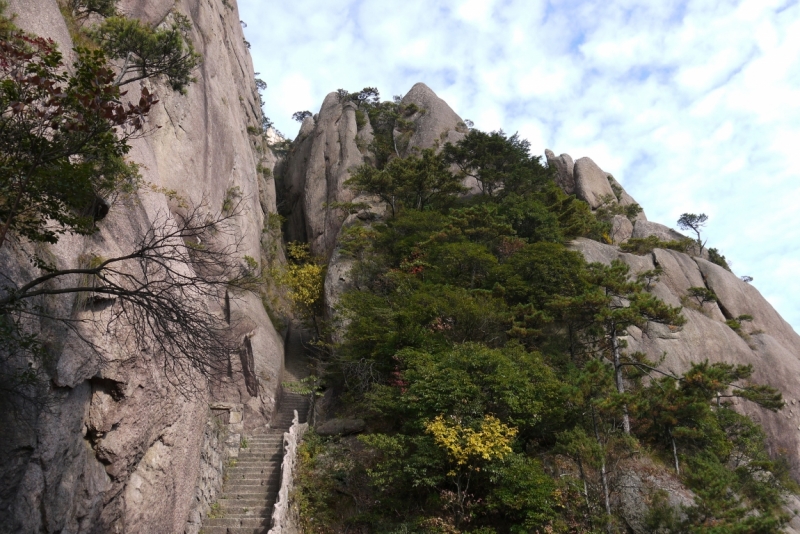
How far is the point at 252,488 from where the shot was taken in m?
14.9

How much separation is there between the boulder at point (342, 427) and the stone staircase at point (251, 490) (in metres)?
1.49

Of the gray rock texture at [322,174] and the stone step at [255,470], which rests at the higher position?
the gray rock texture at [322,174]

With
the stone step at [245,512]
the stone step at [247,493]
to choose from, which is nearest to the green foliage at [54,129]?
the stone step at [245,512]

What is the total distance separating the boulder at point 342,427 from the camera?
59.1ft

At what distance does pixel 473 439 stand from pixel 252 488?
21.2 feet

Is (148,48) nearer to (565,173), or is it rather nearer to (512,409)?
(512,409)

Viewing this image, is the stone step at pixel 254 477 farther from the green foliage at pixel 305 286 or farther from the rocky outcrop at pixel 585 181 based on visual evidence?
the rocky outcrop at pixel 585 181

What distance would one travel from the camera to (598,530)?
11148mm

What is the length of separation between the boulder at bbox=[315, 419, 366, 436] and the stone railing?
74 centimetres

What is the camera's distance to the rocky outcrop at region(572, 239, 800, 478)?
73.7 ft

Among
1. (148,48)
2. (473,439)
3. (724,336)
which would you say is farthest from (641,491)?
(724,336)

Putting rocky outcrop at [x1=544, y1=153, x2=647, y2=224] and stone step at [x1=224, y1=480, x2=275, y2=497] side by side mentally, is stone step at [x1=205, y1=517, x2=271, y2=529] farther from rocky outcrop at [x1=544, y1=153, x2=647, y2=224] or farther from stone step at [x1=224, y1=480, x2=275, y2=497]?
rocky outcrop at [x1=544, y1=153, x2=647, y2=224]

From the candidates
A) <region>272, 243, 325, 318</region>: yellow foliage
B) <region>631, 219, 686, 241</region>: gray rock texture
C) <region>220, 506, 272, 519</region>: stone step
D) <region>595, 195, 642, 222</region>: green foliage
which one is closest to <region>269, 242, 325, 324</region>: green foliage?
<region>272, 243, 325, 318</region>: yellow foliage

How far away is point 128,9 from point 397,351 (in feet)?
48.3
